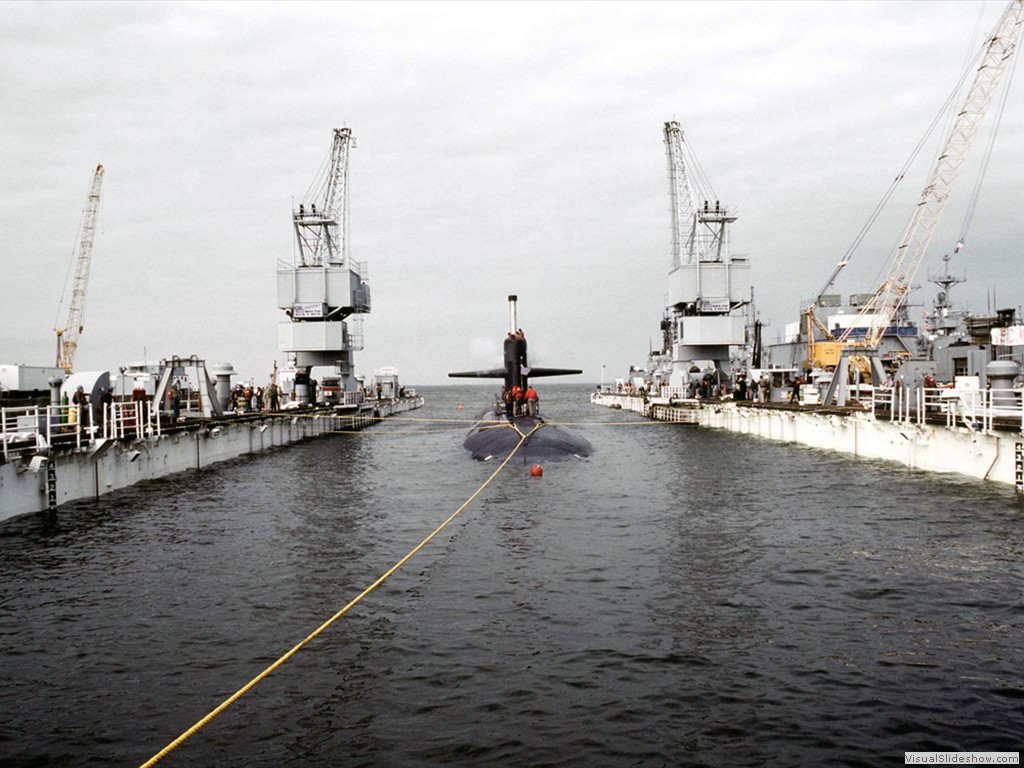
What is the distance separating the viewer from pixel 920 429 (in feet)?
117

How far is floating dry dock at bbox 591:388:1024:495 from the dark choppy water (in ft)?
8.85

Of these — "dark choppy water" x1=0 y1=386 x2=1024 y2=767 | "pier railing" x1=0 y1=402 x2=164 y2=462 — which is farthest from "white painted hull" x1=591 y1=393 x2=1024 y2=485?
"pier railing" x1=0 y1=402 x2=164 y2=462

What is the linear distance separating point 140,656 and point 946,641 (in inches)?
549

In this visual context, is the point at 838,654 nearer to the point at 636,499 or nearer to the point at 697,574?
the point at 697,574

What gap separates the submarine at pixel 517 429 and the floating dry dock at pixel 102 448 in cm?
1501

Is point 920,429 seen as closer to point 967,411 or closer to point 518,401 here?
point 967,411

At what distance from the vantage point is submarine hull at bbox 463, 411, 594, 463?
42281mm

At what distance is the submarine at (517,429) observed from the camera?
4319cm

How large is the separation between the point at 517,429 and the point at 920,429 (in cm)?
2186

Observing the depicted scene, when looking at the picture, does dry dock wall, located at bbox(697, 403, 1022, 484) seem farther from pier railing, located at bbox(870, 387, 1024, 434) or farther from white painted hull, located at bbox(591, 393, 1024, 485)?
pier railing, located at bbox(870, 387, 1024, 434)

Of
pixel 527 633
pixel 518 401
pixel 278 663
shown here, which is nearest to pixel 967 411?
pixel 527 633

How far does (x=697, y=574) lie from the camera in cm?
1862

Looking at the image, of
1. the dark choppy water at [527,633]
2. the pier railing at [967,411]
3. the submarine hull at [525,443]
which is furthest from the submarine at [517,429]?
the pier railing at [967,411]

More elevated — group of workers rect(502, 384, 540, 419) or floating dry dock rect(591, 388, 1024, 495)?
group of workers rect(502, 384, 540, 419)
